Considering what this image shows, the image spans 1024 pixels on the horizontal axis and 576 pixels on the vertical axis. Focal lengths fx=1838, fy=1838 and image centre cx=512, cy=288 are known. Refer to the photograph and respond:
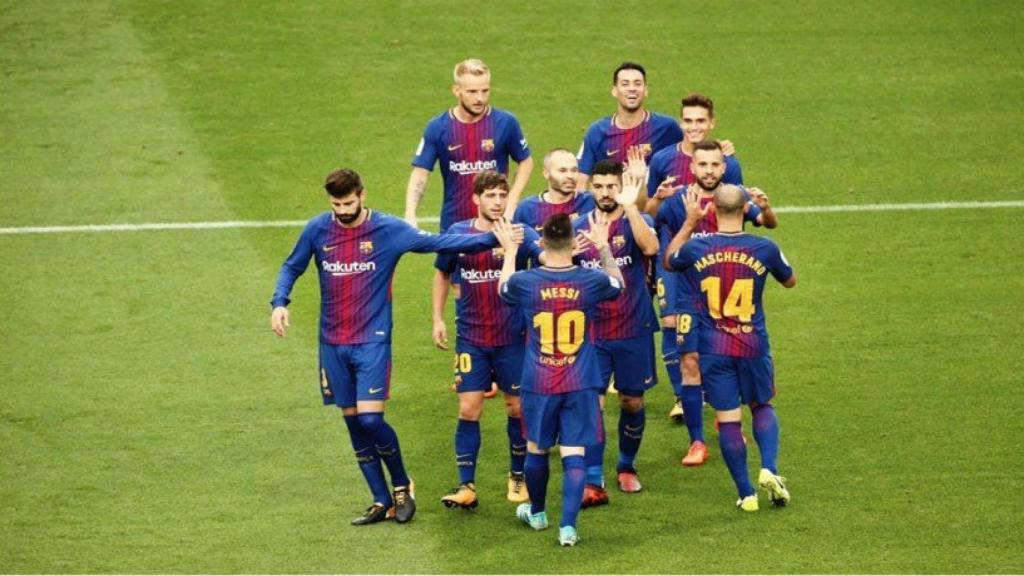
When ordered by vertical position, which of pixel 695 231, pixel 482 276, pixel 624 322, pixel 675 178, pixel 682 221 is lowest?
pixel 624 322

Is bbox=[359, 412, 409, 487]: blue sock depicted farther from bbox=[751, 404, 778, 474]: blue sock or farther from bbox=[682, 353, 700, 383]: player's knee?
bbox=[751, 404, 778, 474]: blue sock

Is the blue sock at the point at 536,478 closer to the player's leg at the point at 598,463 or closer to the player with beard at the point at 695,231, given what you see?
the player's leg at the point at 598,463

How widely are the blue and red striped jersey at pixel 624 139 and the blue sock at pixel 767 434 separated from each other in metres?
2.84

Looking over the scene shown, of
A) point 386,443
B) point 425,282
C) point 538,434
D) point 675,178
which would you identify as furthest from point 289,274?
point 425,282

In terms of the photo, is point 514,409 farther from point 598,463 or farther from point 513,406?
point 598,463

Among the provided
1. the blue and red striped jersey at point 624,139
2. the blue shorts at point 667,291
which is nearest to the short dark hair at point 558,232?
the blue shorts at point 667,291

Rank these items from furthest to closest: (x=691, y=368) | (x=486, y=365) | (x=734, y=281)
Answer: (x=691, y=368)
(x=486, y=365)
(x=734, y=281)

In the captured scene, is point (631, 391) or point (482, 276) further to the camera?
point (631, 391)

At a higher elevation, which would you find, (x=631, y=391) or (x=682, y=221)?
(x=682, y=221)

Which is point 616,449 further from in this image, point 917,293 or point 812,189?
point 812,189

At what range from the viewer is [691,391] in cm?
1311

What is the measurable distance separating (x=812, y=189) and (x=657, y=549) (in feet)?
25.8

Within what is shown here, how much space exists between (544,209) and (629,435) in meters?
1.67

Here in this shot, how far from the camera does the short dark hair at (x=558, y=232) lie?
1134 centimetres
